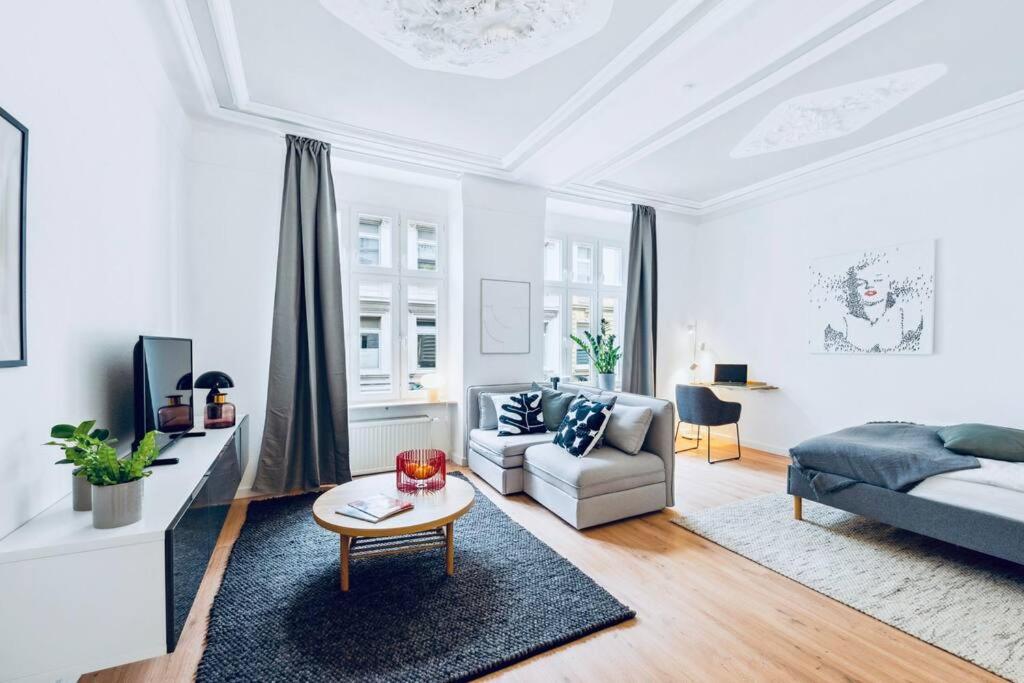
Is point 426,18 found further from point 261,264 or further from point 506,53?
point 261,264

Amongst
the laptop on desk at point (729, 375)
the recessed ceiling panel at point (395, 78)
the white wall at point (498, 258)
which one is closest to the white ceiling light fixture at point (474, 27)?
the recessed ceiling panel at point (395, 78)

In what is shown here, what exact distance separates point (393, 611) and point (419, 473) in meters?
0.67

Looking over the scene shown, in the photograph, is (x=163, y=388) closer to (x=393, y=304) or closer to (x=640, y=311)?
(x=393, y=304)

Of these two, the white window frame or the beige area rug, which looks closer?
the beige area rug

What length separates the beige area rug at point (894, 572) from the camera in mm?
1877

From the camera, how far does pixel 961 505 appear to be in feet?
7.49

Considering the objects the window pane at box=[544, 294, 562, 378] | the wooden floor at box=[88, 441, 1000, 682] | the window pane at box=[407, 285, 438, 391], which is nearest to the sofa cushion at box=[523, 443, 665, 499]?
the wooden floor at box=[88, 441, 1000, 682]

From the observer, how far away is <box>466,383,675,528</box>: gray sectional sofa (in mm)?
2850

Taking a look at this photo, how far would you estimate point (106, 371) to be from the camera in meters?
2.01

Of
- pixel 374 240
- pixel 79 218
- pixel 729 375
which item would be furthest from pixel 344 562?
pixel 729 375

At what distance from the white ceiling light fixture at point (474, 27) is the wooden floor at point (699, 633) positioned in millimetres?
2825

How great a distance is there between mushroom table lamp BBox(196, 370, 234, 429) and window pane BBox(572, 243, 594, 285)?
366 centimetres

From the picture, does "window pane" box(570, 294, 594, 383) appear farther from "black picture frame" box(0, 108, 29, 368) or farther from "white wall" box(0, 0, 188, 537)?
"black picture frame" box(0, 108, 29, 368)

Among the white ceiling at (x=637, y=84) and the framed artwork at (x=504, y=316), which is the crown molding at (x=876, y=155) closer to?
the white ceiling at (x=637, y=84)
